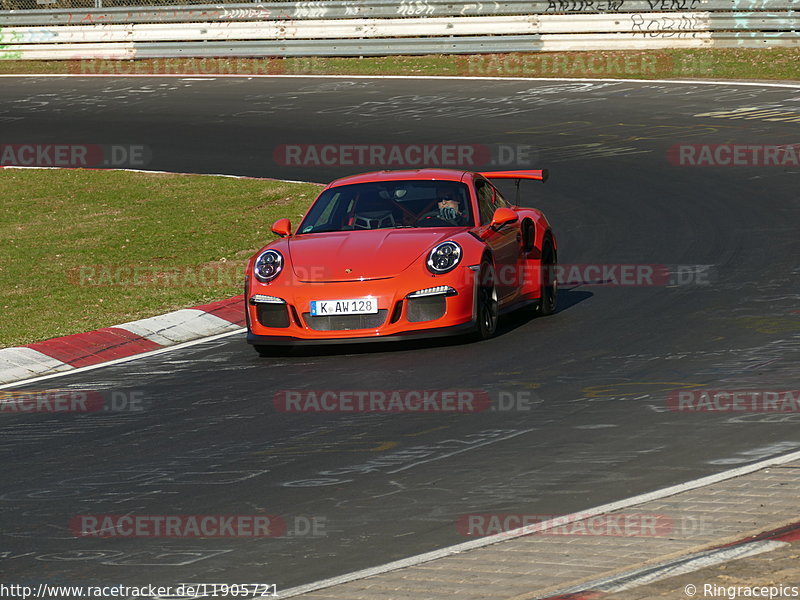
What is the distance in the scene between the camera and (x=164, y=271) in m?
14.8

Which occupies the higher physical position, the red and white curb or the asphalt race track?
the asphalt race track

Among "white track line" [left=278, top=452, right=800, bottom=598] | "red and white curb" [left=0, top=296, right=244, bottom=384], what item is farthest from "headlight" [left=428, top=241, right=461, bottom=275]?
"white track line" [left=278, top=452, right=800, bottom=598]

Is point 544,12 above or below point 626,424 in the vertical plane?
above

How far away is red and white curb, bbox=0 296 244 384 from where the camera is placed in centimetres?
1114

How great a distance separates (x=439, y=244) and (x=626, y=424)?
10.6ft

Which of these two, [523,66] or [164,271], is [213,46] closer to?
[523,66]

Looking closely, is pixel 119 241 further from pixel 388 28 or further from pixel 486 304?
pixel 388 28

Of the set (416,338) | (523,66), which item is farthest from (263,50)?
(416,338)

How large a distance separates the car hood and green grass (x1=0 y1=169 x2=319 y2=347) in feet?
7.61

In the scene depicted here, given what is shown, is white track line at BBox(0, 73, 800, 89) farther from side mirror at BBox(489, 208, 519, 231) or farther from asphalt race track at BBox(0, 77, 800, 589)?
side mirror at BBox(489, 208, 519, 231)

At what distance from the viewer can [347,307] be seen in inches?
414

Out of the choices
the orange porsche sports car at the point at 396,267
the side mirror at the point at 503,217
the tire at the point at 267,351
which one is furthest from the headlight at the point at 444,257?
the tire at the point at 267,351

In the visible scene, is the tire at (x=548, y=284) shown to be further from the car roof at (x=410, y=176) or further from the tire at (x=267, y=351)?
the tire at (x=267, y=351)

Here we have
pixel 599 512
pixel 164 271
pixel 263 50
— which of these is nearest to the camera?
pixel 599 512
